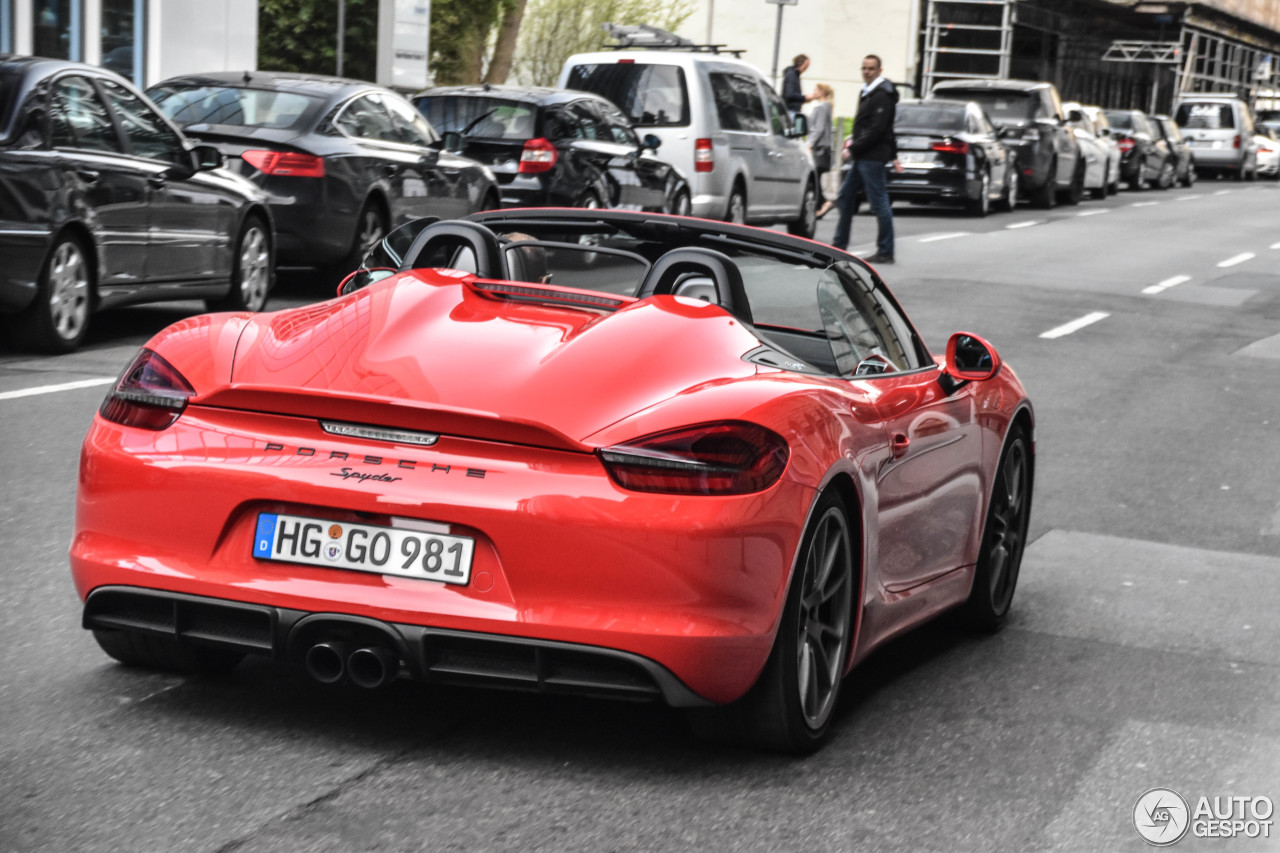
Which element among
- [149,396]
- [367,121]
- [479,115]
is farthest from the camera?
[479,115]

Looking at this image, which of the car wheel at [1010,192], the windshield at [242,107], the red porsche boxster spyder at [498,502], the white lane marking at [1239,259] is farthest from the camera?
the car wheel at [1010,192]

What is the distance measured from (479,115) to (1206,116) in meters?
44.5

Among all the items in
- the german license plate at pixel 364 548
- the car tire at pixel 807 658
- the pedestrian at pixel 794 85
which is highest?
the pedestrian at pixel 794 85

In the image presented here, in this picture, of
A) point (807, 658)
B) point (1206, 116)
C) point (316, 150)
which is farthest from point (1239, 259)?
point (1206, 116)

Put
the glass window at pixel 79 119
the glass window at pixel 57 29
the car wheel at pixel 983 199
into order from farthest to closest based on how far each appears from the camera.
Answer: the car wheel at pixel 983 199 < the glass window at pixel 57 29 < the glass window at pixel 79 119

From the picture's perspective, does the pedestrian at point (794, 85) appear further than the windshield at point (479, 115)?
Yes

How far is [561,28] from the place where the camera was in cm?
4378

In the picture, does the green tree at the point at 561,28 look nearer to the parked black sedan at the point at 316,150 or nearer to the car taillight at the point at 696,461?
the parked black sedan at the point at 316,150

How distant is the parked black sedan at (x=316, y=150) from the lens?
14156 millimetres

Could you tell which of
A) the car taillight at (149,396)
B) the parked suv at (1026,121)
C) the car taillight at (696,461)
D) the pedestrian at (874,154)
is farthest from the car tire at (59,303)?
the parked suv at (1026,121)

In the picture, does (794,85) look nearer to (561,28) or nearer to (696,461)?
(561,28)

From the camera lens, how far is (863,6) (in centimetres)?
6056

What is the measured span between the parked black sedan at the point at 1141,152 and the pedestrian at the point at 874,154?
25344mm

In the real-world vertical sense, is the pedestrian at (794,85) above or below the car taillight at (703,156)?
above
